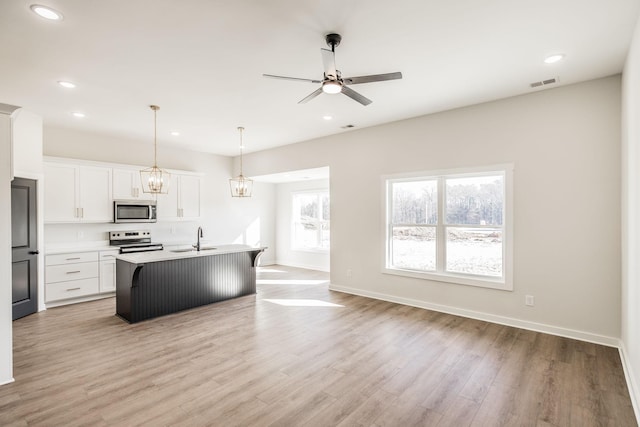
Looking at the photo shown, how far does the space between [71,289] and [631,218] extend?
7115 mm

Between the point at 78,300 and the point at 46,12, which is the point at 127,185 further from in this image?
the point at 46,12

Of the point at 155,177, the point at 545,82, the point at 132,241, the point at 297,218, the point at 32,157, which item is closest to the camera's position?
the point at 545,82

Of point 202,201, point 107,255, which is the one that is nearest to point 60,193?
point 107,255

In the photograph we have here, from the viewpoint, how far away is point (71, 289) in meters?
5.03

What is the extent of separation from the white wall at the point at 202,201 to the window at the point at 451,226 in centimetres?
433

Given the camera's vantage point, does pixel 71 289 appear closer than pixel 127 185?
Yes

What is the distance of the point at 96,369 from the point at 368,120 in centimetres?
457

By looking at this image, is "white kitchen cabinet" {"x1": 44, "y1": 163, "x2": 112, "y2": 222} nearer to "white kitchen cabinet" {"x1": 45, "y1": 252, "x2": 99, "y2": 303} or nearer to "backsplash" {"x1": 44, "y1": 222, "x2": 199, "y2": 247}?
"backsplash" {"x1": 44, "y1": 222, "x2": 199, "y2": 247}

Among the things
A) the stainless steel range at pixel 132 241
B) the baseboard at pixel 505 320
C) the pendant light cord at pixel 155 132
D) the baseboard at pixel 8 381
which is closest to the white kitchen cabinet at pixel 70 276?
the stainless steel range at pixel 132 241

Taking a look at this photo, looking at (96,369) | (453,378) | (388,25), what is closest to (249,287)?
(96,369)

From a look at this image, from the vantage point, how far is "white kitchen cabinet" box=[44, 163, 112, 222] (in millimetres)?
4992

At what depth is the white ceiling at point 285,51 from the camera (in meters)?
2.30

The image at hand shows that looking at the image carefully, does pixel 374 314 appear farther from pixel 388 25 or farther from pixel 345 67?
pixel 388 25

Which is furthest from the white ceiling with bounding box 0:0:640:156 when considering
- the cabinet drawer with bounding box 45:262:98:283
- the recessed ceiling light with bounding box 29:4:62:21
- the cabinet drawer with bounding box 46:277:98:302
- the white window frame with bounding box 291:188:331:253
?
the white window frame with bounding box 291:188:331:253
